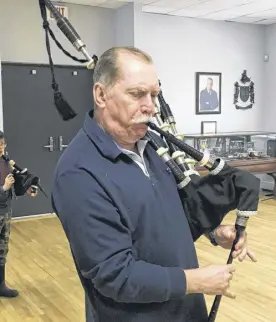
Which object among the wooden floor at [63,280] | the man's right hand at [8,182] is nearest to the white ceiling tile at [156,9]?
the wooden floor at [63,280]

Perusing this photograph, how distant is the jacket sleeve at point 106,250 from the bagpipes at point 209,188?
258 millimetres

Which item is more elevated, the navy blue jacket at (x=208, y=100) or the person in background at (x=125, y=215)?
the navy blue jacket at (x=208, y=100)

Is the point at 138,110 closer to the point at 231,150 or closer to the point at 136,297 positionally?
the point at 136,297

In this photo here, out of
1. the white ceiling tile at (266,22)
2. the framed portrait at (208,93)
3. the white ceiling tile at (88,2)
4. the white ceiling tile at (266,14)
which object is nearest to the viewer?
the white ceiling tile at (88,2)

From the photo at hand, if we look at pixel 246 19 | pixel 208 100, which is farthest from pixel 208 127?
pixel 246 19

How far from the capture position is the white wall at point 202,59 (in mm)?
6363

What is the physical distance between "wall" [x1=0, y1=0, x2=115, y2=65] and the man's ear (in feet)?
14.2

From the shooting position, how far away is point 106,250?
1004 millimetres

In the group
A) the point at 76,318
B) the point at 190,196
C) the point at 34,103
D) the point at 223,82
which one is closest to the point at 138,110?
the point at 190,196

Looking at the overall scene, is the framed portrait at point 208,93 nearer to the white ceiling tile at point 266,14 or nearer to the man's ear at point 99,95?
the white ceiling tile at point 266,14

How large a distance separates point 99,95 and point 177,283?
504 mm

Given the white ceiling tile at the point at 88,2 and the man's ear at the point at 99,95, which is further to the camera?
the white ceiling tile at the point at 88,2

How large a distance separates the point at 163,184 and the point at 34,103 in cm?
480

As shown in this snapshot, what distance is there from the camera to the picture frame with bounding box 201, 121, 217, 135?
269 inches
